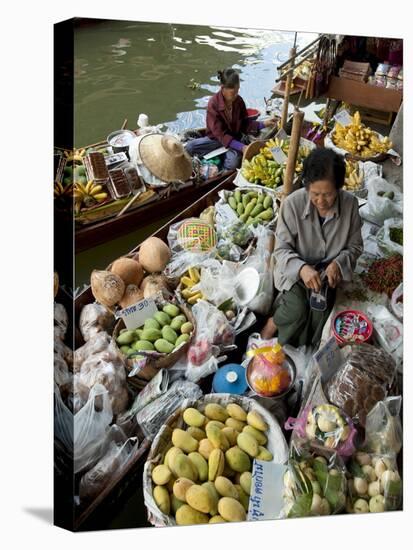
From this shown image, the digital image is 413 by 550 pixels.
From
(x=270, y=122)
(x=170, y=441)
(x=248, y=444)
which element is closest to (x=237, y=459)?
(x=248, y=444)

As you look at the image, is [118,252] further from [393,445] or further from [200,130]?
[393,445]

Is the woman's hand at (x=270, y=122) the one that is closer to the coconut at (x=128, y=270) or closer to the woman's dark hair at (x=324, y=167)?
the woman's dark hair at (x=324, y=167)

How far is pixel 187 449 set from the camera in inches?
123

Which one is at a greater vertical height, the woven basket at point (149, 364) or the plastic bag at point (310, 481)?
the woven basket at point (149, 364)

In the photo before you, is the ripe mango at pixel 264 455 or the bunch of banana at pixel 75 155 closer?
the bunch of banana at pixel 75 155

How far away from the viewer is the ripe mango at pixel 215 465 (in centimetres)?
309

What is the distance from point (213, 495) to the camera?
10.1 feet

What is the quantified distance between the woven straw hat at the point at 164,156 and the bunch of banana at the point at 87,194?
269 millimetres

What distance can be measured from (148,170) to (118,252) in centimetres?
40

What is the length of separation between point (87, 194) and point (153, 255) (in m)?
0.42

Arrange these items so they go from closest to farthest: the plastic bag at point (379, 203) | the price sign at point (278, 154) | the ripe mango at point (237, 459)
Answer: the ripe mango at point (237, 459) → the price sign at point (278, 154) → the plastic bag at point (379, 203)

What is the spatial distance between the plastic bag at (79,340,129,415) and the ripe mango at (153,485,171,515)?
0.38 metres

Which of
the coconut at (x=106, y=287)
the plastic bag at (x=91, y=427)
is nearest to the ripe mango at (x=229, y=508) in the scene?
the plastic bag at (x=91, y=427)

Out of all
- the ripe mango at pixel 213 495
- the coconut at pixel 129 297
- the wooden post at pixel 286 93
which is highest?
the wooden post at pixel 286 93
